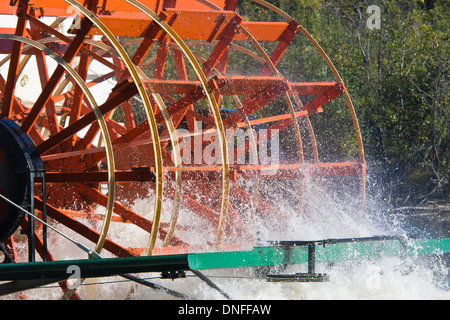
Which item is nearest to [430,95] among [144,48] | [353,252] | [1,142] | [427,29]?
[427,29]

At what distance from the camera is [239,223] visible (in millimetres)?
8852

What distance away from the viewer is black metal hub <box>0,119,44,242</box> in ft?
21.0

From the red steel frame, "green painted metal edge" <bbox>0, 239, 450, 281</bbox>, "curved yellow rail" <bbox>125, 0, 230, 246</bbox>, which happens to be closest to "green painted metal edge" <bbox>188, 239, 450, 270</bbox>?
"green painted metal edge" <bbox>0, 239, 450, 281</bbox>

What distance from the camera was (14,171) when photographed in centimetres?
645

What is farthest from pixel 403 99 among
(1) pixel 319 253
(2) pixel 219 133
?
(1) pixel 319 253

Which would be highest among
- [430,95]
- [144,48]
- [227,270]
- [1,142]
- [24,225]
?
[430,95]

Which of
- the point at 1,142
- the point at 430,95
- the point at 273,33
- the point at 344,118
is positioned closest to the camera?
the point at 1,142

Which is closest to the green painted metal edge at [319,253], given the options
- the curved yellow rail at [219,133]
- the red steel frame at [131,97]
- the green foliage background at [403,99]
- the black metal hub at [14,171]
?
the curved yellow rail at [219,133]

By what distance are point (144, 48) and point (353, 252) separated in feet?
9.68

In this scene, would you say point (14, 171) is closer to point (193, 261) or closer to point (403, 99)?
point (193, 261)

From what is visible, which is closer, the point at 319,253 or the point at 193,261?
the point at 193,261

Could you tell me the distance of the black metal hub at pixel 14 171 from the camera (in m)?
6.39

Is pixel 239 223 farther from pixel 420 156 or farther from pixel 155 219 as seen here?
pixel 420 156

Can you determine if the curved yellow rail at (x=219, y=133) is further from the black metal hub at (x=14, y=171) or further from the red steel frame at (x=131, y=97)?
the black metal hub at (x=14, y=171)
